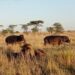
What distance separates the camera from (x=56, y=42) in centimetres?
1875

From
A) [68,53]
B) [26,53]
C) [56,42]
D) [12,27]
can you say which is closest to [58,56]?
[68,53]

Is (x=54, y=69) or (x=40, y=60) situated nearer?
(x=54, y=69)

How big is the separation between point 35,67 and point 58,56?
140 cm

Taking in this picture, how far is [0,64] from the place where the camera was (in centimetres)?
937

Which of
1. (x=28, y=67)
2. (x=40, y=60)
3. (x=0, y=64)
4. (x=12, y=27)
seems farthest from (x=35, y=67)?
(x=12, y=27)

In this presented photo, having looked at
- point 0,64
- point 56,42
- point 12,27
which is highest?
point 0,64

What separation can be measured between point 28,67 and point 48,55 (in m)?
1.51

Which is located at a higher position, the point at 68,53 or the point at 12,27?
the point at 68,53

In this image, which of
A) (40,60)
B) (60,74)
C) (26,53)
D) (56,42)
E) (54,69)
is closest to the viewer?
(60,74)

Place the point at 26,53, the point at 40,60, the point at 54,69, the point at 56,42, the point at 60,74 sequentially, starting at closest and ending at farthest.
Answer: the point at 60,74
the point at 54,69
the point at 40,60
the point at 26,53
the point at 56,42

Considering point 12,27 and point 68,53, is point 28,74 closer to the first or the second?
point 68,53

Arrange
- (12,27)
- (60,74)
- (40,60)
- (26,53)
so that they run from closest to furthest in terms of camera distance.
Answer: (60,74), (40,60), (26,53), (12,27)

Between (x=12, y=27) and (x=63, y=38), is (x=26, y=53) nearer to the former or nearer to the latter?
(x=63, y=38)

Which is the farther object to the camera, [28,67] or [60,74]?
[28,67]
